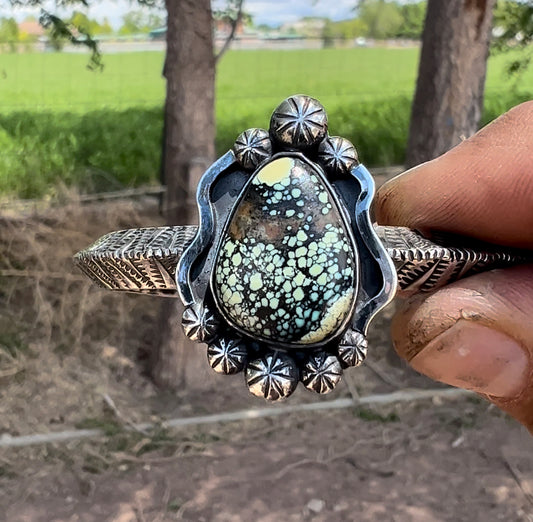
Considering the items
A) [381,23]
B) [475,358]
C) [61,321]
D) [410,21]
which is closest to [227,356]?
[475,358]

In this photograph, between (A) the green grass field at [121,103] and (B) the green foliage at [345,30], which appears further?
(B) the green foliage at [345,30]

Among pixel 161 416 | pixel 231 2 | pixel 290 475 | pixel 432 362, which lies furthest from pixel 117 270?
pixel 231 2

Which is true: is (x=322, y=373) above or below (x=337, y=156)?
below

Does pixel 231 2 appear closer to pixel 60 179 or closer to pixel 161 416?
pixel 60 179

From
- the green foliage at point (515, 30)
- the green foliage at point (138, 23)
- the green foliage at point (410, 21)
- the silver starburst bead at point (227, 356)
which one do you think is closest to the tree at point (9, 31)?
the green foliage at point (138, 23)

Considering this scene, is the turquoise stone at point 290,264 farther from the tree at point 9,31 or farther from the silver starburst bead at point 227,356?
the tree at point 9,31

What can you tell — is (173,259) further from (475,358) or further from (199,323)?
(475,358)
